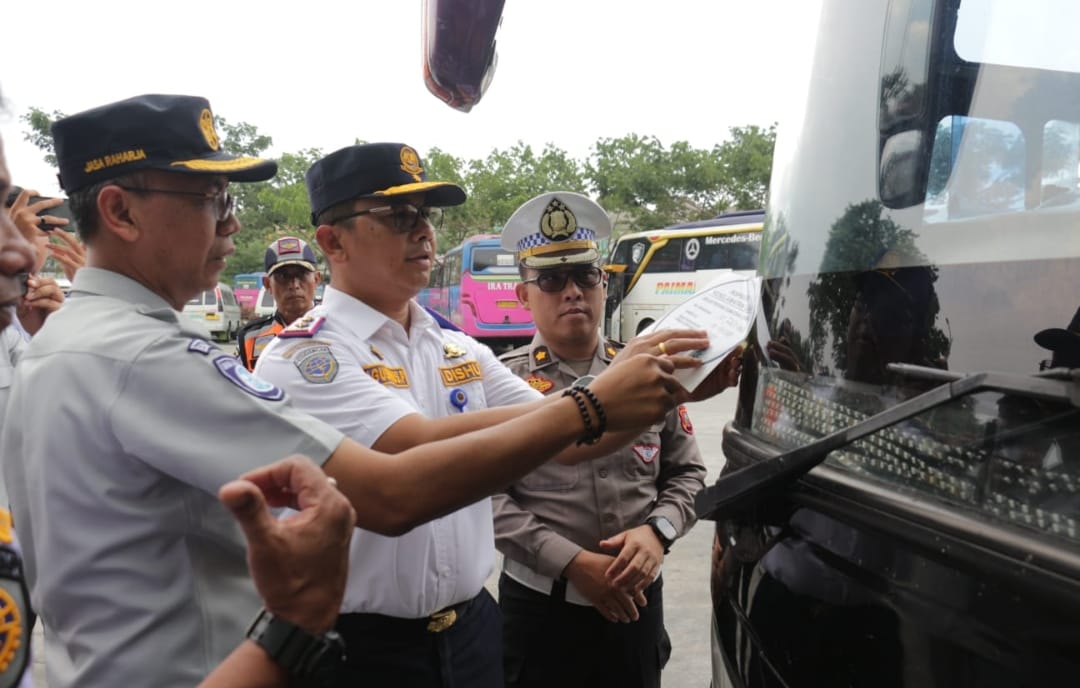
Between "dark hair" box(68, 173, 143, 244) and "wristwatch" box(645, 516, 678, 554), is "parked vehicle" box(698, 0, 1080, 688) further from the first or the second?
"dark hair" box(68, 173, 143, 244)

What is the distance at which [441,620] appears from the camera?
1715 millimetres

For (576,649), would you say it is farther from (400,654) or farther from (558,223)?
(558,223)

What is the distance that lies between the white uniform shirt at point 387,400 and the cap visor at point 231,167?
1.26ft

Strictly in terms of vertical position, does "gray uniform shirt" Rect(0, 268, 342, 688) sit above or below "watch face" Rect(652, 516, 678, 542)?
above

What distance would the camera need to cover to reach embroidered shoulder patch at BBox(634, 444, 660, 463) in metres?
2.27

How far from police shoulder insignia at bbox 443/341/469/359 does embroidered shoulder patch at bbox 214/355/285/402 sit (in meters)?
0.84

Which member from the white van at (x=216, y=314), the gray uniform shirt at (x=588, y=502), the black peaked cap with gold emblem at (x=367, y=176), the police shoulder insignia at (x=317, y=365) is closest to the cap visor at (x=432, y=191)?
the black peaked cap with gold emblem at (x=367, y=176)

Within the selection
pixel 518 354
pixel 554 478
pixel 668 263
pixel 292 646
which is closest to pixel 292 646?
pixel 292 646

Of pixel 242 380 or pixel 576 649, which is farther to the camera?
pixel 576 649

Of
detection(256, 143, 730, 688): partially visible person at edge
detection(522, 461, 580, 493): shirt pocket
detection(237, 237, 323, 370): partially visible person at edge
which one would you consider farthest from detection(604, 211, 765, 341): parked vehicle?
detection(256, 143, 730, 688): partially visible person at edge

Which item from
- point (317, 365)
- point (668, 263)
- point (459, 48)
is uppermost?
point (459, 48)

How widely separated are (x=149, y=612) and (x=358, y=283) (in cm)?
95

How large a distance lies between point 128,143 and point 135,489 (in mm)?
542

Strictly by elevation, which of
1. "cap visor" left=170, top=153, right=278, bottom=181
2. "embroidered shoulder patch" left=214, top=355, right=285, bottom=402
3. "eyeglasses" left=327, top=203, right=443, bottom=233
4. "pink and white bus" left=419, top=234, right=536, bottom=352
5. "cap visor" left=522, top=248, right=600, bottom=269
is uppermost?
"cap visor" left=170, top=153, right=278, bottom=181
